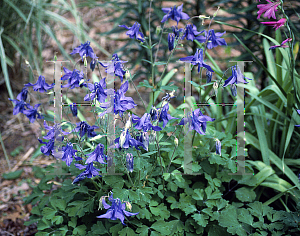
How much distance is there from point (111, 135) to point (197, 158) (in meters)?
0.58

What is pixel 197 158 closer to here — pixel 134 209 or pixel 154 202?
pixel 154 202

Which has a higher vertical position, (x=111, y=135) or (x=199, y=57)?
(x=199, y=57)

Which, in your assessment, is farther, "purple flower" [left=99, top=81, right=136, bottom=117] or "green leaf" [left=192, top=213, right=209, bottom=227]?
"green leaf" [left=192, top=213, right=209, bottom=227]

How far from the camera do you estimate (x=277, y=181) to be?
1.87m

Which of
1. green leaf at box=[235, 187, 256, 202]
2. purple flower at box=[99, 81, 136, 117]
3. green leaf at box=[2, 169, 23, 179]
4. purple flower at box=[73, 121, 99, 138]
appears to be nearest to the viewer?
purple flower at box=[99, 81, 136, 117]

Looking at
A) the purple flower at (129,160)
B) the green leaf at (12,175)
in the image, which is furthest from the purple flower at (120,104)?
the green leaf at (12,175)

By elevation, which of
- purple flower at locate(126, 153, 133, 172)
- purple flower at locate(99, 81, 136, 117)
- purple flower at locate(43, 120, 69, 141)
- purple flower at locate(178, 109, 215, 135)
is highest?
purple flower at locate(99, 81, 136, 117)

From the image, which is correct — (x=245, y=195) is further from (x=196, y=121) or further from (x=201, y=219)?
(x=196, y=121)

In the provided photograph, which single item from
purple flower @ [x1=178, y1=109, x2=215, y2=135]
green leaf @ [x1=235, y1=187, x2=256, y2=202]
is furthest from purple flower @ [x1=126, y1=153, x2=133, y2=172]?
green leaf @ [x1=235, y1=187, x2=256, y2=202]

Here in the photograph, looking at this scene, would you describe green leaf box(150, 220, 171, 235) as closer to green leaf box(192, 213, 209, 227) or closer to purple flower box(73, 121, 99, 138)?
green leaf box(192, 213, 209, 227)

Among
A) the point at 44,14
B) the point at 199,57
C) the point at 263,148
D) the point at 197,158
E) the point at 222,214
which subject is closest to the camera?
the point at 199,57

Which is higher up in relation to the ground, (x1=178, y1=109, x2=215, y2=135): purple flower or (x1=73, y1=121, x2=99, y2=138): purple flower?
(x1=178, y1=109, x2=215, y2=135): purple flower

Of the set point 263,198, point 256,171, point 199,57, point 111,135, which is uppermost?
point 199,57

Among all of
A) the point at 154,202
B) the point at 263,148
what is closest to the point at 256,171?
the point at 263,148
